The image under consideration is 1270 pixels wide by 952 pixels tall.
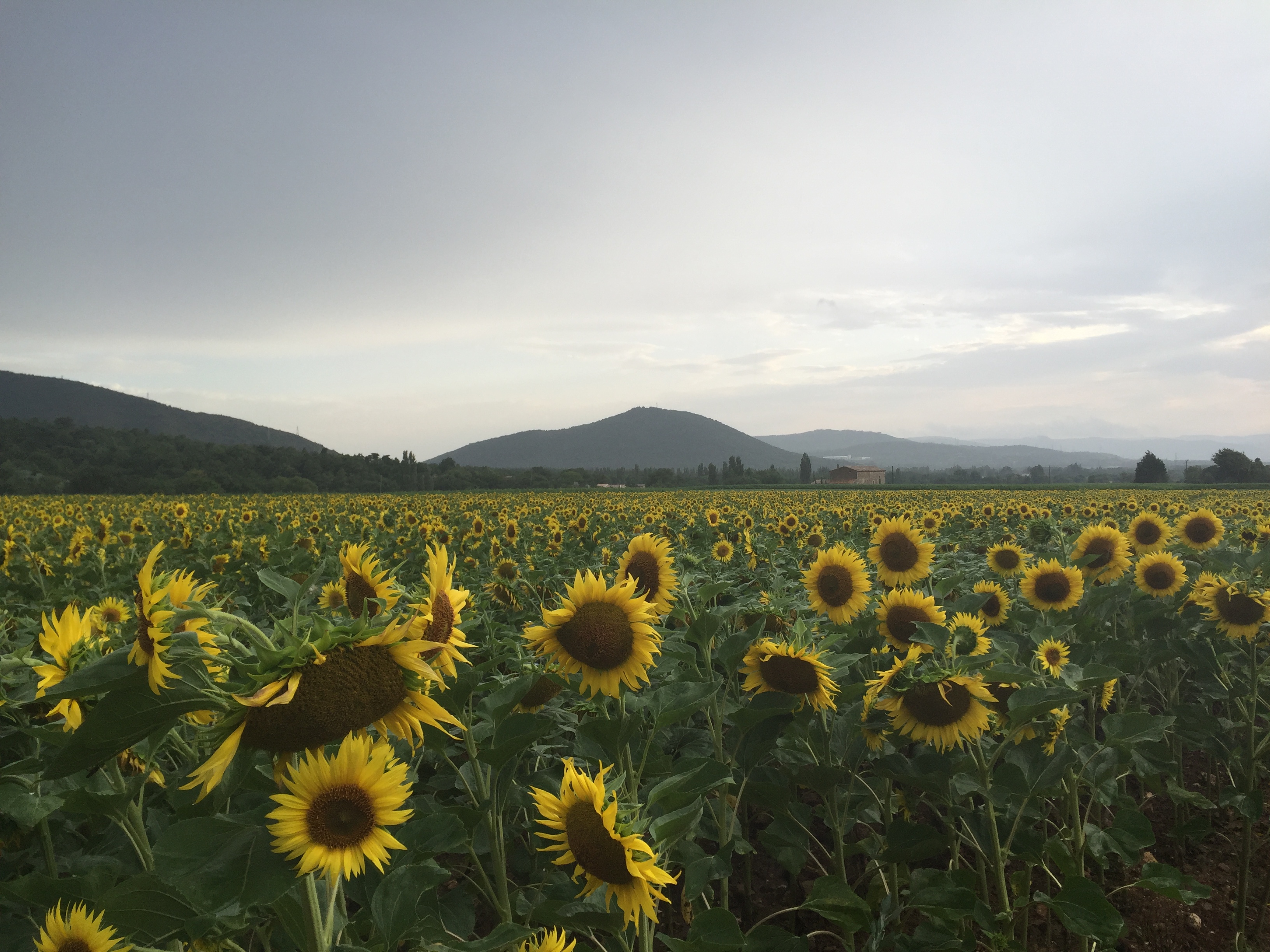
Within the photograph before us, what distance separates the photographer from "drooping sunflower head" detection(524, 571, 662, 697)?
2574 mm

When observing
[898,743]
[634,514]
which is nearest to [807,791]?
[898,743]

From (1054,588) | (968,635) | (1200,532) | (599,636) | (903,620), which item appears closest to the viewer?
(599,636)

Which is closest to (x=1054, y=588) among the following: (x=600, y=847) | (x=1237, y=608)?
(x=1237, y=608)

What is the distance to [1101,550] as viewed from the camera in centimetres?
568

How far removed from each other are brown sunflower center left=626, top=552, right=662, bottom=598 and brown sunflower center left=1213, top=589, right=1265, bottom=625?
344cm

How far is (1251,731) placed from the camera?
3.67 meters

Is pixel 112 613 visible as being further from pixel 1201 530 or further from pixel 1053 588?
pixel 1201 530

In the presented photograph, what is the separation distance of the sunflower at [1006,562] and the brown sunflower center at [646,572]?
383cm

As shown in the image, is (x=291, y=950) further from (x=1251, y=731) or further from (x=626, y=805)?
(x=1251, y=731)

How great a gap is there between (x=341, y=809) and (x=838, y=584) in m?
3.67

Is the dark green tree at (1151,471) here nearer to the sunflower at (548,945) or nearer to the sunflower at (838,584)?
the sunflower at (838,584)

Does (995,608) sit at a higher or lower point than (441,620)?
lower

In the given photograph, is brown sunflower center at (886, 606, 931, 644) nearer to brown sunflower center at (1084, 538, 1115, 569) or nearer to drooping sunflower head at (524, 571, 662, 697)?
drooping sunflower head at (524, 571, 662, 697)

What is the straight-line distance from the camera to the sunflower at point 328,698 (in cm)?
114
